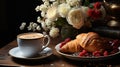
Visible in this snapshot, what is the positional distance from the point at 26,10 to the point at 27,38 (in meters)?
1.15

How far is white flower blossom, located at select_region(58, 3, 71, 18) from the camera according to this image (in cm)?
130

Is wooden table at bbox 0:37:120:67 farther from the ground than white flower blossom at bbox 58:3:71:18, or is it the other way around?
white flower blossom at bbox 58:3:71:18

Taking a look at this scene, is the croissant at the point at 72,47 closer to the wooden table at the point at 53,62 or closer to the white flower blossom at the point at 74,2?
the wooden table at the point at 53,62

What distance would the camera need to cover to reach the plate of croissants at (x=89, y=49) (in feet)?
3.67

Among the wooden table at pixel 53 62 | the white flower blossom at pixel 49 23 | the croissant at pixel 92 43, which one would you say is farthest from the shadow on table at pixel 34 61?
the white flower blossom at pixel 49 23

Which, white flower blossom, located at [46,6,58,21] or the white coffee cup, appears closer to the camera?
the white coffee cup

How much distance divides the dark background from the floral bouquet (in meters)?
0.83

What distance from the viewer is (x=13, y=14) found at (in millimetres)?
2334

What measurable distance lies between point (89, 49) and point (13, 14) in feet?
4.36

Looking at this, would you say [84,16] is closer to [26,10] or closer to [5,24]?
[26,10]

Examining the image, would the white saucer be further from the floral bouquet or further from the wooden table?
the floral bouquet

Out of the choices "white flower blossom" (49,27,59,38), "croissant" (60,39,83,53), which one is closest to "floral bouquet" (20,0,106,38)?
"white flower blossom" (49,27,59,38)

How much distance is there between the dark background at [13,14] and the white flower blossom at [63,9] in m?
0.94

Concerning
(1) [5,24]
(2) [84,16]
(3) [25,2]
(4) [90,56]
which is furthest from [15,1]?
(4) [90,56]
